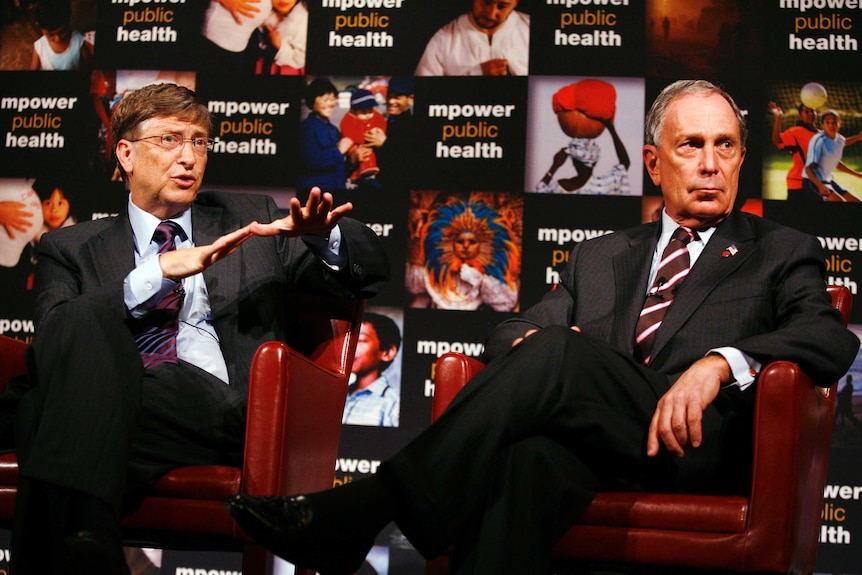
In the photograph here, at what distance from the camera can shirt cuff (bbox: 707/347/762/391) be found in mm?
2027

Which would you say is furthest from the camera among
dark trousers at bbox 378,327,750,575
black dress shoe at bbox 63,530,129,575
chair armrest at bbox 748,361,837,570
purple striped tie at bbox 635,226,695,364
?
purple striped tie at bbox 635,226,695,364

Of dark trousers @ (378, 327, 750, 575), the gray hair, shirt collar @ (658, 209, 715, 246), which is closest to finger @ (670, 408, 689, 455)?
dark trousers @ (378, 327, 750, 575)

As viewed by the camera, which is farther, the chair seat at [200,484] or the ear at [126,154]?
the ear at [126,154]

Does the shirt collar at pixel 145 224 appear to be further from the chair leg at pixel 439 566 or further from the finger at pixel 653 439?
the finger at pixel 653 439

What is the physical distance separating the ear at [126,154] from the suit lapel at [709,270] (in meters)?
1.54

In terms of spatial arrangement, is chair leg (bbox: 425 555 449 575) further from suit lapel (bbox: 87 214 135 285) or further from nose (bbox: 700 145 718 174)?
nose (bbox: 700 145 718 174)

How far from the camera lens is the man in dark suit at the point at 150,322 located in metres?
1.87

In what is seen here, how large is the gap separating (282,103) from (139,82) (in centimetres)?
61

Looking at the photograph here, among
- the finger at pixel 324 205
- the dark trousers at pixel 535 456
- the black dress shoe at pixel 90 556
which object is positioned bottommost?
the black dress shoe at pixel 90 556

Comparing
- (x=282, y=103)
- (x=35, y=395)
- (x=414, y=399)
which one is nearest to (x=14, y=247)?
(x=282, y=103)

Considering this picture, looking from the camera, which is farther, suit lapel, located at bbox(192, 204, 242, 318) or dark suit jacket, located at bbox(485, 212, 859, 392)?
suit lapel, located at bbox(192, 204, 242, 318)

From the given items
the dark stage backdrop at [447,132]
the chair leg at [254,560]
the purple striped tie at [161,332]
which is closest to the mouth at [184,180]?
the purple striped tie at [161,332]

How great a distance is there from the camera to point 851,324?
3.47m

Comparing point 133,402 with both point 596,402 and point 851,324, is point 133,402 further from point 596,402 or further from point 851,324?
point 851,324
